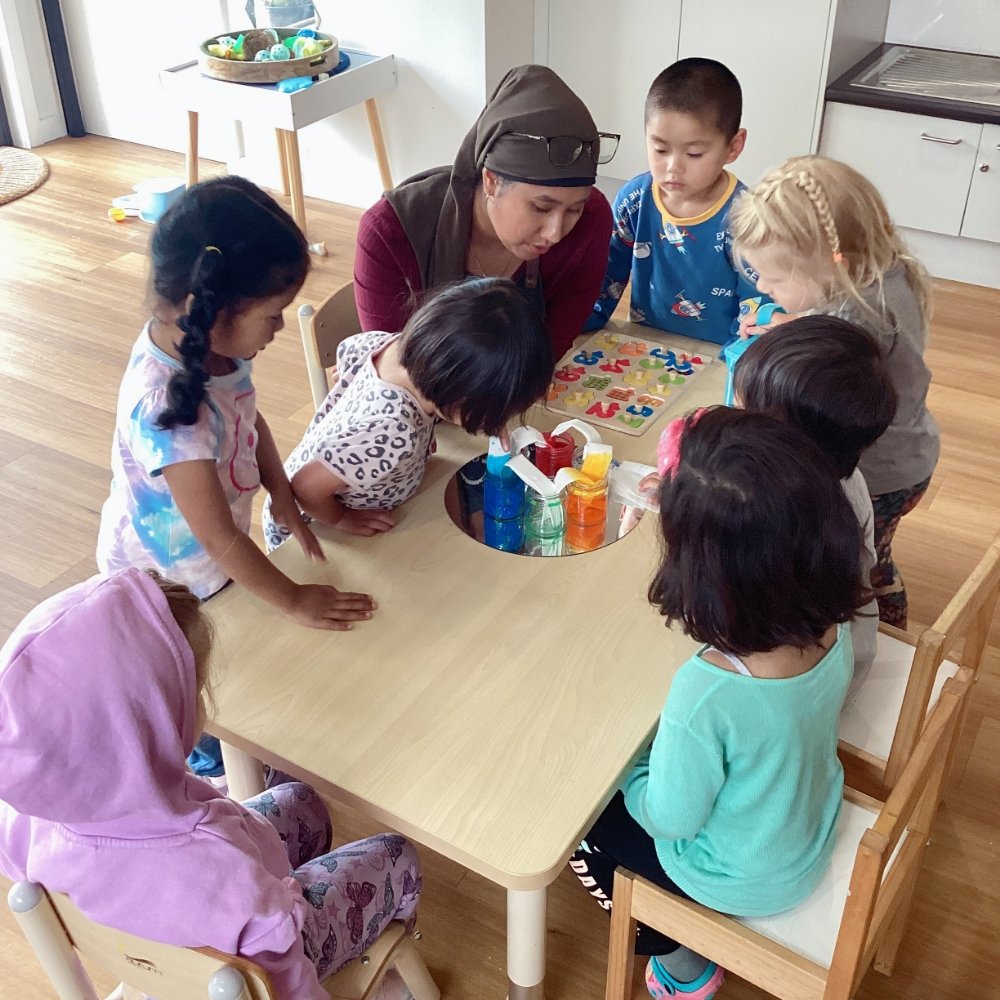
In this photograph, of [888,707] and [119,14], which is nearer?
[888,707]

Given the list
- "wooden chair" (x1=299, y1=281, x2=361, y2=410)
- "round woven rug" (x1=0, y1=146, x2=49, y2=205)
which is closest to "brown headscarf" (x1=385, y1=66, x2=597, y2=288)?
"wooden chair" (x1=299, y1=281, x2=361, y2=410)

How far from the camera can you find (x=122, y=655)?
96cm

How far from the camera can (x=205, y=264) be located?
1.30 meters

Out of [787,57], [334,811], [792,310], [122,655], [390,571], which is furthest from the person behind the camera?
[787,57]

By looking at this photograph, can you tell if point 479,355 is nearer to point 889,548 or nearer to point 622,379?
point 622,379

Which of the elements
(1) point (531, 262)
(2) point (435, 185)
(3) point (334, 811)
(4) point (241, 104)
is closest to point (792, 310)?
(1) point (531, 262)

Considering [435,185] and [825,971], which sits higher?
[435,185]

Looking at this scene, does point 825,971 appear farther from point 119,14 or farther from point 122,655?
point 119,14

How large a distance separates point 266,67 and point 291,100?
16 cm

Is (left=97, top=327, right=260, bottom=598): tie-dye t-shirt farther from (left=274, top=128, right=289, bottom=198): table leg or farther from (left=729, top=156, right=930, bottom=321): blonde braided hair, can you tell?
(left=274, top=128, right=289, bottom=198): table leg

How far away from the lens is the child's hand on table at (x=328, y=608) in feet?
4.34

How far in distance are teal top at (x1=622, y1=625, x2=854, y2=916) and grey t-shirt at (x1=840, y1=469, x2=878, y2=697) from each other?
9.5 inches

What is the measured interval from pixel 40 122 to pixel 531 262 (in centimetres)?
359

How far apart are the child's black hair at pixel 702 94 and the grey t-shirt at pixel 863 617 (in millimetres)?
858
